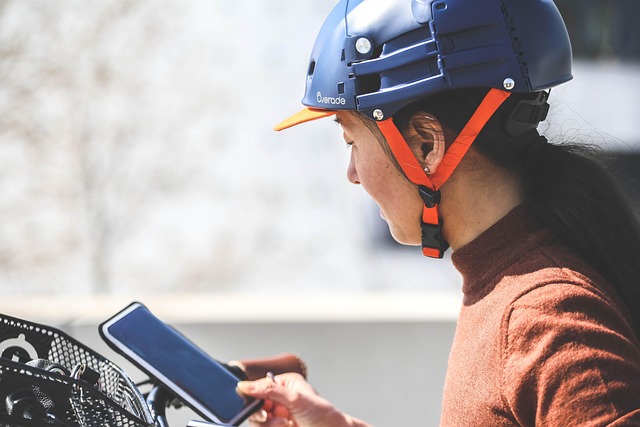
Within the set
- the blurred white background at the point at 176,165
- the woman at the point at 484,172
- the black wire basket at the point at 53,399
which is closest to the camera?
the black wire basket at the point at 53,399

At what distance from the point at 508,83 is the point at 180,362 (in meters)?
0.82

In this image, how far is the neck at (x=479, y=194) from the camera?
1.58 meters

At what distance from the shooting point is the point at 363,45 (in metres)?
1.56

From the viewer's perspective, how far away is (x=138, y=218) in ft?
16.8

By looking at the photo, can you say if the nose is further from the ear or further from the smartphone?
the smartphone

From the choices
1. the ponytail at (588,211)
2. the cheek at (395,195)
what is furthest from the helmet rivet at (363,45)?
the ponytail at (588,211)

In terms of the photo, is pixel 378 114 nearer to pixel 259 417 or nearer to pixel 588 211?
pixel 588 211

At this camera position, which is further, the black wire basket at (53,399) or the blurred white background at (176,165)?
the blurred white background at (176,165)

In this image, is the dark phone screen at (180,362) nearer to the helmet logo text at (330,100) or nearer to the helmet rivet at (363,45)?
the helmet logo text at (330,100)

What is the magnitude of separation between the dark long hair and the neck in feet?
0.07

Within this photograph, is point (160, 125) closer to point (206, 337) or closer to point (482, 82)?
point (206, 337)

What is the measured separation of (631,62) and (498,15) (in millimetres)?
4598

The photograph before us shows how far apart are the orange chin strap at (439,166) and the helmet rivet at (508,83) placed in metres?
0.02

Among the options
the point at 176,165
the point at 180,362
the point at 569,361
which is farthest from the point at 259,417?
the point at 176,165
